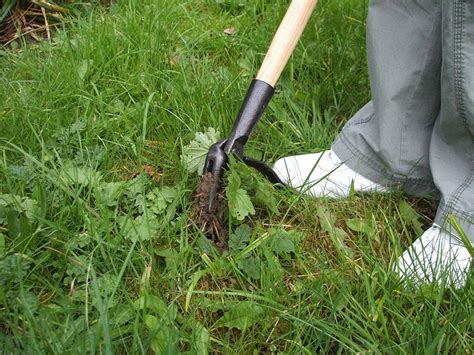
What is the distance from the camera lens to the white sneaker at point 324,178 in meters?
1.58

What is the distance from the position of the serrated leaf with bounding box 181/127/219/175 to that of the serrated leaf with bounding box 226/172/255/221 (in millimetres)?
152

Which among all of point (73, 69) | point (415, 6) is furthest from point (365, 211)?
point (73, 69)

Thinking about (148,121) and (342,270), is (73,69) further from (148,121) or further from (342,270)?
(342,270)

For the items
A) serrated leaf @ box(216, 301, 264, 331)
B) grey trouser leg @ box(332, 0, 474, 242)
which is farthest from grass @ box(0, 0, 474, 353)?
grey trouser leg @ box(332, 0, 474, 242)

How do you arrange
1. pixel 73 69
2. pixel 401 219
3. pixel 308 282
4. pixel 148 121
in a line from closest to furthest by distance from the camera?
pixel 308 282, pixel 401 219, pixel 148 121, pixel 73 69

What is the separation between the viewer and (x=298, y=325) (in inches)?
47.4

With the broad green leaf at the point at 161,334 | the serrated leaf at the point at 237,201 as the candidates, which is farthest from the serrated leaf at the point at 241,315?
the serrated leaf at the point at 237,201

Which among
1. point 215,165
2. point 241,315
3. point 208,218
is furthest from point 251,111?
point 241,315

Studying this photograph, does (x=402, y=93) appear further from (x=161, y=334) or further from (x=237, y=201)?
(x=161, y=334)

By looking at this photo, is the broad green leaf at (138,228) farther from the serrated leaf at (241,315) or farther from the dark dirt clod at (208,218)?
the serrated leaf at (241,315)

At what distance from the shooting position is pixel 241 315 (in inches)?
49.3

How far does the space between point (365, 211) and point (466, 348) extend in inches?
17.7

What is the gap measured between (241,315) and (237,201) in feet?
0.94

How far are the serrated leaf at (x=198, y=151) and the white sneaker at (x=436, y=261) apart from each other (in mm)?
528
